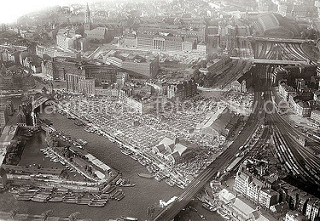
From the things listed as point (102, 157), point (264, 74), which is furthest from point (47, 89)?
point (264, 74)

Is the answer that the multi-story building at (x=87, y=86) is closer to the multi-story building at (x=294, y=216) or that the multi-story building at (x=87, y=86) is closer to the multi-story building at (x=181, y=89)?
the multi-story building at (x=181, y=89)

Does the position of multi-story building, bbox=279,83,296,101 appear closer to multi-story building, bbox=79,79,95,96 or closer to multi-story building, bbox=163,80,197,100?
multi-story building, bbox=163,80,197,100

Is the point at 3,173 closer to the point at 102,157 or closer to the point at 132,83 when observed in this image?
the point at 102,157

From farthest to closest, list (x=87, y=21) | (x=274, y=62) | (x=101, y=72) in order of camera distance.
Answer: (x=87, y=21), (x=274, y=62), (x=101, y=72)

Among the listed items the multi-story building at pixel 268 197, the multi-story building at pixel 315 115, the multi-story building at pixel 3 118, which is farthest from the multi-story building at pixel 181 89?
the multi-story building at pixel 268 197

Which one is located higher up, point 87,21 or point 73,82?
point 87,21

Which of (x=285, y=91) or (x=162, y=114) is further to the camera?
(x=285, y=91)

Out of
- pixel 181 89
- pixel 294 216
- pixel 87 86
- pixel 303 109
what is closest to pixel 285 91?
pixel 303 109

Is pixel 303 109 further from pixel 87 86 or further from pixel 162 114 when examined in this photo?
pixel 87 86
